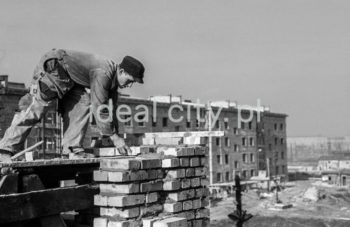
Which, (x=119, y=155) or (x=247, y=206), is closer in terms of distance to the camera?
(x=119, y=155)

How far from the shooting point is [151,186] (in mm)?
5402

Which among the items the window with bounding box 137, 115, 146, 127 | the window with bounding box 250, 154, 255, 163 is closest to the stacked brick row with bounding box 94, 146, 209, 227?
the window with bounding box 137, 115, 146, 127

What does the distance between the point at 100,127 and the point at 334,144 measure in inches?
5213

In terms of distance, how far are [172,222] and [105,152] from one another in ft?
4.46

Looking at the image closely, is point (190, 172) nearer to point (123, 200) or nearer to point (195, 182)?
point (195, 182)

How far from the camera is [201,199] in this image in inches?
243

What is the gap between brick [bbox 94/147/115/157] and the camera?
6031mm

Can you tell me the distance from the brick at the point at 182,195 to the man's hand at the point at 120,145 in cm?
79

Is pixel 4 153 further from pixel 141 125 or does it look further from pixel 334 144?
pixel 334 144

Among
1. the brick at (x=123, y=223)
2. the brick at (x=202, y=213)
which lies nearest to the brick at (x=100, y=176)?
the brick at (x=123, y=223)

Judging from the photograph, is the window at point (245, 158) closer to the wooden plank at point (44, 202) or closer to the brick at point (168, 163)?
the brick at point (168, 163)

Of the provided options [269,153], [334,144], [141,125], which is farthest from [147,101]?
[334,144]

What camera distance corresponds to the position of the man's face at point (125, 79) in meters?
5.97

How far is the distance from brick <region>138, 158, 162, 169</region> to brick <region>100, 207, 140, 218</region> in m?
0.46
